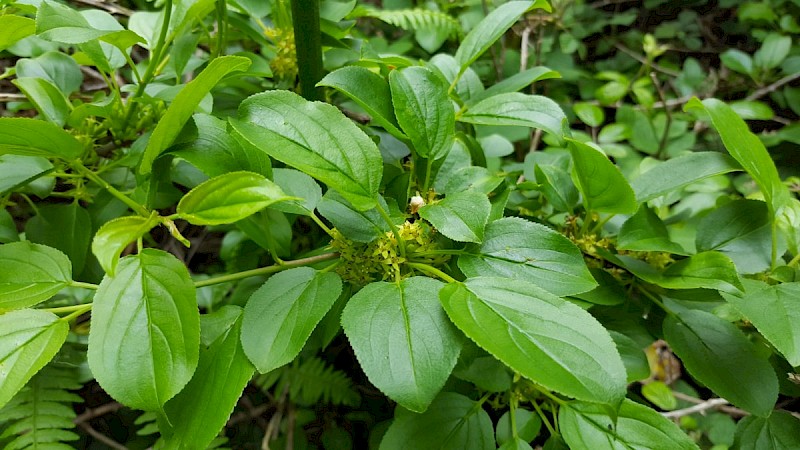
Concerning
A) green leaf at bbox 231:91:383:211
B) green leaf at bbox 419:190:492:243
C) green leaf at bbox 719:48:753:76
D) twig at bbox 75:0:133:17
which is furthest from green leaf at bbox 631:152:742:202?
green leaf at bbox 719:48:753:76

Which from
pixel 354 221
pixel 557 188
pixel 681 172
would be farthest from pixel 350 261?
pixel 681 172

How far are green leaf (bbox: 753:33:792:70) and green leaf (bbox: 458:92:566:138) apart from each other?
1.21 meters

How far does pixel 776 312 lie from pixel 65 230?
0.75m

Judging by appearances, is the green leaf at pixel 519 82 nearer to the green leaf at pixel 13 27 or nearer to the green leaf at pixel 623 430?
the green leaf at pixel 623 430

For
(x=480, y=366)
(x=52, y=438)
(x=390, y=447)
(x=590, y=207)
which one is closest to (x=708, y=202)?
(x=590, y=207)

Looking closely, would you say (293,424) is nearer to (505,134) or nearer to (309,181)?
(309,181)

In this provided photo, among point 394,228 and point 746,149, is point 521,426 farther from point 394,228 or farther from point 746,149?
point 746,149

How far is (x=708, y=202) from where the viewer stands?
928 millimetres

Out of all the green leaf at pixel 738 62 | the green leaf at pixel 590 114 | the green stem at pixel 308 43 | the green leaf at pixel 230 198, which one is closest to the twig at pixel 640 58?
the green leaf at pixel 738 62

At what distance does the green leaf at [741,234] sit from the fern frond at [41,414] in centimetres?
77

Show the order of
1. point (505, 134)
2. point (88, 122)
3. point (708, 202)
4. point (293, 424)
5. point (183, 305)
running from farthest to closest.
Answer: point (505, 134)
point (708, 202)
point (293, 424)
point (88, 122)
point (183, 305)

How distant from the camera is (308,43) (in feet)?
2.02

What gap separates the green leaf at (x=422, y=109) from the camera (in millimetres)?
546

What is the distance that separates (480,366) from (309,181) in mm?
258
